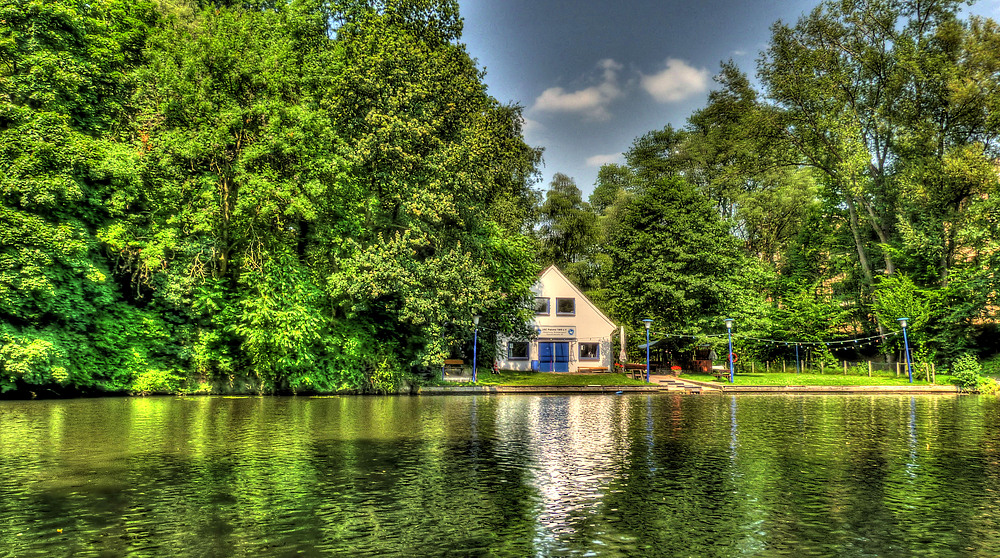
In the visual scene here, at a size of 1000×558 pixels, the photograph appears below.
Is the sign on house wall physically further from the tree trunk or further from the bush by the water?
the bush by the water

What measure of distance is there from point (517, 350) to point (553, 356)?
9.85 feet

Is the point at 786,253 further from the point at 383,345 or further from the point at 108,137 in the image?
the point at 108,137

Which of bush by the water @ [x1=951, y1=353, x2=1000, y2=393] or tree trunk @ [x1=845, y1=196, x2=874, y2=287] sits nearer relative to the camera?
bush by the water @ [x1=951, y1=353, x2=1000, y2=393]

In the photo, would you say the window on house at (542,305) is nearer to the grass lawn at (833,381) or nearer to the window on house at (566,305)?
the window on house at (566,305)

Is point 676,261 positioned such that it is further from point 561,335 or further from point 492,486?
point 492,486

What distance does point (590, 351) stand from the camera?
4888cm

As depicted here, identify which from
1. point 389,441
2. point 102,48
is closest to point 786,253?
point 389,441

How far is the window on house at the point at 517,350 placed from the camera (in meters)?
48.0

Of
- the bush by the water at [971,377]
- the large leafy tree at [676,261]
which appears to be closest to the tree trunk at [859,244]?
the large leafy tree at [676,261]

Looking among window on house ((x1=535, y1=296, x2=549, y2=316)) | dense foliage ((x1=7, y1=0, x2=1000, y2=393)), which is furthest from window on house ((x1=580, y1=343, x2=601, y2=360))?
dense foliage ((x1=7, y1=0, x2=1000, y2=393))

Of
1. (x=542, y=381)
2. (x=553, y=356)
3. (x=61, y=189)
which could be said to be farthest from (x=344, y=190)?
(x=553, y=356)

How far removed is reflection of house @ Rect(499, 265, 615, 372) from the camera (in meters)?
48.3

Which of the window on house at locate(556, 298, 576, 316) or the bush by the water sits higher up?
the window on house at locate(556, 298, 576, 316)

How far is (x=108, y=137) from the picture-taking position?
27.4m
